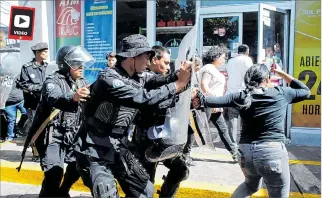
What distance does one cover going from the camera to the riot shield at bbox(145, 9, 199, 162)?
2.99 m

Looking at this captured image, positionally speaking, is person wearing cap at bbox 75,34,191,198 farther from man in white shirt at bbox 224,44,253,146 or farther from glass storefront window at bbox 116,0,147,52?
glass storefront window at bbox 116,0,147,52

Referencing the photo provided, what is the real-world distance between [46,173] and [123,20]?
5.84 meters

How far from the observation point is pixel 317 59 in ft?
24.0

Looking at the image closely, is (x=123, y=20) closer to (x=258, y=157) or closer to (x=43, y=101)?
(x=43, y=101)

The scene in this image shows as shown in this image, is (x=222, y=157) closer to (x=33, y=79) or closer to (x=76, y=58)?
(x=33, y=79)

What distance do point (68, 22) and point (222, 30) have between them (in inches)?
147

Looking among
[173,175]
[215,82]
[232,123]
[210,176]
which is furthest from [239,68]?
[173,175]

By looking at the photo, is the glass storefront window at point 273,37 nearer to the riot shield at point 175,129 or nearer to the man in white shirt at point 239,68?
the man in white shirt at point 239,68

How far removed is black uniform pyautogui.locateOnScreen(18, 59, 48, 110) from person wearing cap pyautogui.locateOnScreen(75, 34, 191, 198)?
331cm

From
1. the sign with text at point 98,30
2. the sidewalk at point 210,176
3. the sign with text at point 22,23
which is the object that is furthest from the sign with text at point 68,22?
the sidewalk at point 210,176

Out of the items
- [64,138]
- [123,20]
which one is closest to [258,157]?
[64,138]

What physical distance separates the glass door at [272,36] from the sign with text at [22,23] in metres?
4.10

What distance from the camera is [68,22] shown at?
9.79 m

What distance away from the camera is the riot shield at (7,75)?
315 inches
